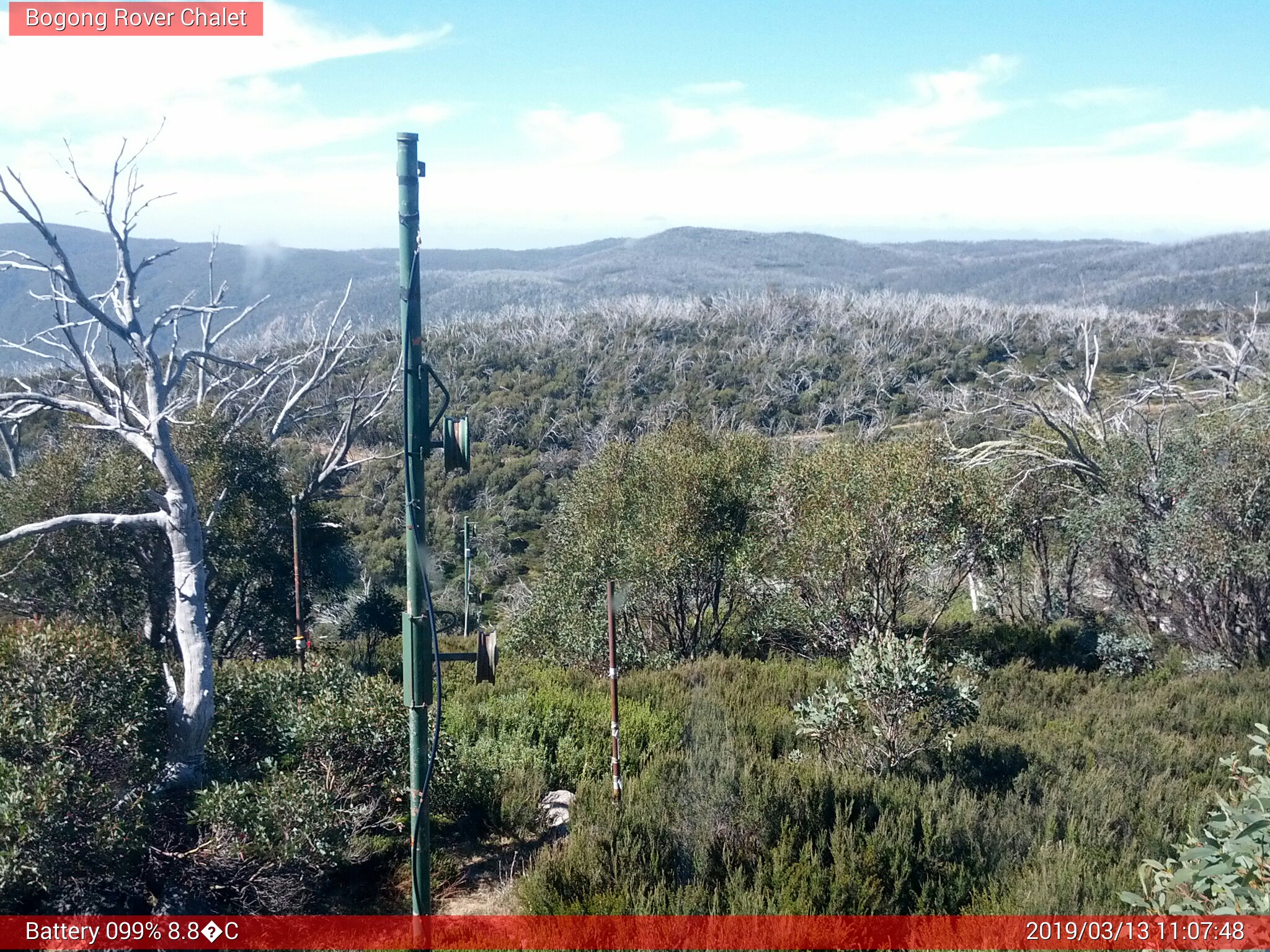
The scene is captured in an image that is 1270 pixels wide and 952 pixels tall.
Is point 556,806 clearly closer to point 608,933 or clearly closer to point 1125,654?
point 608,933

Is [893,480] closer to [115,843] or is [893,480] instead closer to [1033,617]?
[1033,617]

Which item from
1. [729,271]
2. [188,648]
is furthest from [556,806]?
[729,271]

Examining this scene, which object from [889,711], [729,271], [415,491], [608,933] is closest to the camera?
[415,491]

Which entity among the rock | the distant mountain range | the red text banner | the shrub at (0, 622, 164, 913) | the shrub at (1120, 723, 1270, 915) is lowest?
the rock

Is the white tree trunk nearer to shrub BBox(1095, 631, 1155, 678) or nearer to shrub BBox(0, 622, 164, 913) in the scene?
shrub BBox(0, 622, 164, 913)

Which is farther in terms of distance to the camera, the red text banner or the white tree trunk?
the white tree trunk

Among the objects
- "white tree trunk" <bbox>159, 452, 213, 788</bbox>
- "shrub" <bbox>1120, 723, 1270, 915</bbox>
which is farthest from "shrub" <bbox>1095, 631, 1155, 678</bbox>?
"white tree trunk" <bbox>159, 452, 213, 788</bbox>
